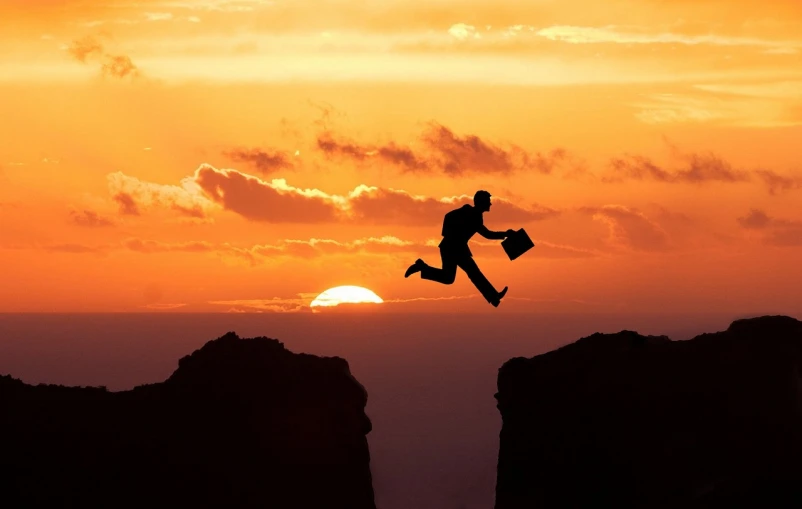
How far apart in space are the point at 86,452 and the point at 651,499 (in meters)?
17.0

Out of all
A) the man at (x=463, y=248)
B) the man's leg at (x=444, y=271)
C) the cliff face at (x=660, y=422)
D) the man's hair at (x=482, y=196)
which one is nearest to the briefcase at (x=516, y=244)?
the man at (x=463, y=248)

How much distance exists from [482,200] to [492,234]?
48.6 inches

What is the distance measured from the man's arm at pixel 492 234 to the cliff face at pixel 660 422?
781 cm

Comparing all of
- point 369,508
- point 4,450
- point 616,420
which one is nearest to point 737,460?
point 616,420

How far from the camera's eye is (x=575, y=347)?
3838 cm

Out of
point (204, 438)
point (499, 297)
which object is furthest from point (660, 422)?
point (204, 438)

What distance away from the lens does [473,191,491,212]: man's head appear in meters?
29.6

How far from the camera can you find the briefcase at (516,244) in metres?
30.9

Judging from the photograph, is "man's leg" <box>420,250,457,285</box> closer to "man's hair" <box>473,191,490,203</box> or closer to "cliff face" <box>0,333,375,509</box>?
"man's hair" <box>473,191,490,203</box>

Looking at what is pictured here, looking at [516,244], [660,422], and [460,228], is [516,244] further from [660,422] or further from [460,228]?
[660,422]

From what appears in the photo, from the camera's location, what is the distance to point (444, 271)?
1230 inches

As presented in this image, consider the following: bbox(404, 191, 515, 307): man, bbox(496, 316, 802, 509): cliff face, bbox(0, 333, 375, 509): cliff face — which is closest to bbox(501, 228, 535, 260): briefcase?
bbox(404, 191, 515, 307): man

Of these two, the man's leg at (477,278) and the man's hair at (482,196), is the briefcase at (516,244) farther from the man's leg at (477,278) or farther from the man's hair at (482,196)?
the man's hair at (482,196)

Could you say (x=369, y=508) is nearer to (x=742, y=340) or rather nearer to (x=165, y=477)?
(x=165, y=477)
